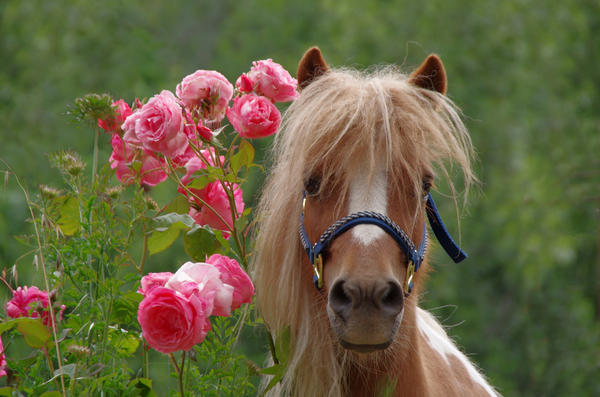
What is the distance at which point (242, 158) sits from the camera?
2625mm

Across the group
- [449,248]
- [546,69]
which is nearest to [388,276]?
[449,248]

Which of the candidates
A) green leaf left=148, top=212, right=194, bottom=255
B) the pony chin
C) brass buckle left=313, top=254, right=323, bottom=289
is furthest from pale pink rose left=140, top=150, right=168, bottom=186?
the pony chin

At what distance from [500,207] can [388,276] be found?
1065 centimetres

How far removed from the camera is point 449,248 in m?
3.03

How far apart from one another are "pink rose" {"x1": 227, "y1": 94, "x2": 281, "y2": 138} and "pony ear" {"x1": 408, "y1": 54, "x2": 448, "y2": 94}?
59 centimetres

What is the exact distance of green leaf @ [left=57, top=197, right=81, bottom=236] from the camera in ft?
8.41

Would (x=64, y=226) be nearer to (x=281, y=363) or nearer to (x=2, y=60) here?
(x=281, y=363)

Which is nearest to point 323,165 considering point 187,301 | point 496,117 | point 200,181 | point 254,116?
point 254,116

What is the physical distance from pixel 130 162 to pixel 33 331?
2.38ft

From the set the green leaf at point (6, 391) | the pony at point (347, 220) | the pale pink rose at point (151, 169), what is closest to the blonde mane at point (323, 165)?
the pony at point (347, 220)

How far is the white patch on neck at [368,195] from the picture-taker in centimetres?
237

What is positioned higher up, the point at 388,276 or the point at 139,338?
the point at 388,276

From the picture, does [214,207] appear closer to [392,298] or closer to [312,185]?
[312,185]

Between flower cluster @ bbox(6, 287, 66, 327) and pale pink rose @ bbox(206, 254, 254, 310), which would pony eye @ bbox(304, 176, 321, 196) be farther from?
flower cluster @ bbox(6, 287, 66, 327)
